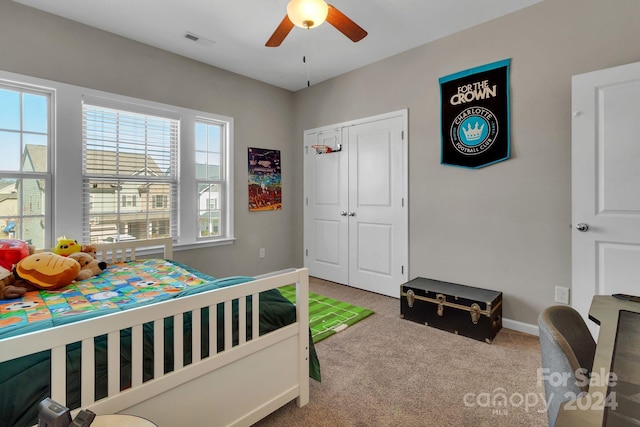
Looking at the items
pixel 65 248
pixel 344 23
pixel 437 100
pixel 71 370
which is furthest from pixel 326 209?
pixel 71 370

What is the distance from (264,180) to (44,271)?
2523 mm

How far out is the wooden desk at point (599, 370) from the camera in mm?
591

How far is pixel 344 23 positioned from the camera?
6.41 feet

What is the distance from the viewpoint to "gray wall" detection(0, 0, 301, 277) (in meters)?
2.43

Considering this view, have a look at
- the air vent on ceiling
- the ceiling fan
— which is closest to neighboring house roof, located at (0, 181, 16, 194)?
the air vent on ceiling

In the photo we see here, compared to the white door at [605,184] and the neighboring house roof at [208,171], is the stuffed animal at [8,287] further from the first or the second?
the white door at [605,184]

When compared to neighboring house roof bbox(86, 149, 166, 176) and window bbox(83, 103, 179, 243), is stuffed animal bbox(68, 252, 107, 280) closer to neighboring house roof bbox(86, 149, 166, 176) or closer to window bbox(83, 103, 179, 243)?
window bbox(83, 103, 179, 243)

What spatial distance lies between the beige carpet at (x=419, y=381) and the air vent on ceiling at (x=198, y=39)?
2.94 metres

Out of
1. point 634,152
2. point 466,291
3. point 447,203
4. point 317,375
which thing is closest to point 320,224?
point 447,203

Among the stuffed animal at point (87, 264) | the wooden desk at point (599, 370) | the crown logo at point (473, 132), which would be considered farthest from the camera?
the crown logo at point (473, 132)

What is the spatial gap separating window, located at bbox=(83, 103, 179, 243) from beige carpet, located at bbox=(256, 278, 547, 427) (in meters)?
2.18

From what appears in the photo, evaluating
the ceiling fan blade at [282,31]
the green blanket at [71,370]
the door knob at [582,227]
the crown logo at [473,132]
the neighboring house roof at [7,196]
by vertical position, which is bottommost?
the green blanket at [71,370]

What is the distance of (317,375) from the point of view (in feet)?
5.55

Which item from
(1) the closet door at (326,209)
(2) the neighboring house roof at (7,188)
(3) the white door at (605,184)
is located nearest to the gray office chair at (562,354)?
(3) the white door at (605,184)
